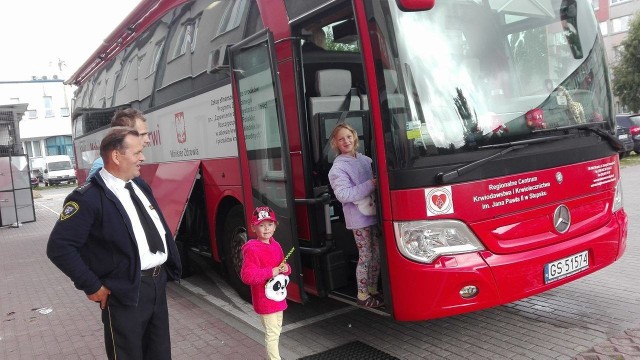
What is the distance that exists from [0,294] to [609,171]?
748 cm

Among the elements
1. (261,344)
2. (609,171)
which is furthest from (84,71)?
(609,171)

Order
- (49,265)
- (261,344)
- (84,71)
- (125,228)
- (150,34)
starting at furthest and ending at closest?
(84,71) < (49,265) < (150,34) < (261,344) < (125,228)

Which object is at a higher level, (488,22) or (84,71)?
(84,71)

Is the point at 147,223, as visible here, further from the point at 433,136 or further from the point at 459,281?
the point at 459,281

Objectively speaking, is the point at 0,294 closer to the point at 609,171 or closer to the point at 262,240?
the point at 262,240

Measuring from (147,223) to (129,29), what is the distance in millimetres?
5527

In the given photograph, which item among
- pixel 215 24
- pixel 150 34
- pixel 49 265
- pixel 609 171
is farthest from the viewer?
pixel 49 265

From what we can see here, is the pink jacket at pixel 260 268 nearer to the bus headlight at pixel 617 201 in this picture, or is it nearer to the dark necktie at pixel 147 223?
the dark necktie at pixel 147 223

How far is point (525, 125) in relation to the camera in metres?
3.64

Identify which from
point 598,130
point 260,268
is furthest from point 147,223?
point 598,130

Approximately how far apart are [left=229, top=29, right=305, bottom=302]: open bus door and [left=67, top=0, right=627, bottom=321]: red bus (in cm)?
2

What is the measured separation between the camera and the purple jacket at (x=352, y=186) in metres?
3.89

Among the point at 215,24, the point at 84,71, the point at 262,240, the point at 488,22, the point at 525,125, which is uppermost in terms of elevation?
the point at 84,71

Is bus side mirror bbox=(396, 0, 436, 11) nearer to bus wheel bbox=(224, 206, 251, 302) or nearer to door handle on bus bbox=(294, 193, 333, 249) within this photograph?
door handle on bus bbox=(294, 193, 333, 249)
